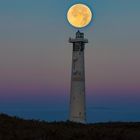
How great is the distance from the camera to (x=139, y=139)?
16.3 m

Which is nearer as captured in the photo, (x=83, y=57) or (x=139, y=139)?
(x=139, y=139)

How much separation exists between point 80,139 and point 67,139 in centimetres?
51

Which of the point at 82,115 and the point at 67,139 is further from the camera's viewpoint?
the point at 82,115

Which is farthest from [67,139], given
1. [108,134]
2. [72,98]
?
[72,98]

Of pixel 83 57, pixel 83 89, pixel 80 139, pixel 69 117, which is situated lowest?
pixel 80 139

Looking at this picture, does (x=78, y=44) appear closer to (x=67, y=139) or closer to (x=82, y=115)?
(x=82, y=115)

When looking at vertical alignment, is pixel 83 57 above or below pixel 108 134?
above

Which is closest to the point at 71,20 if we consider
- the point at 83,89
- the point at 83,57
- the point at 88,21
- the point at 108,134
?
the point at 88,21

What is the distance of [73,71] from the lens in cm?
4231

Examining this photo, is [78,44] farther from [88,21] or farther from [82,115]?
[82,115]

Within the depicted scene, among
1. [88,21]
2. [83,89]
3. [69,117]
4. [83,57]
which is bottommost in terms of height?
[69,117]

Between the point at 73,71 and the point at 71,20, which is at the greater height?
the point at 71,20

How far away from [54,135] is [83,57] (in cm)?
2665

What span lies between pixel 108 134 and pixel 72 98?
25.2m
